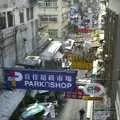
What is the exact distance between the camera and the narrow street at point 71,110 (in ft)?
68.2

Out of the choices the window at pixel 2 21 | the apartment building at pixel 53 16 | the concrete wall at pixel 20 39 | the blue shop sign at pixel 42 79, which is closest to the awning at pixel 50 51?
the concrete wall at pixel 20 39

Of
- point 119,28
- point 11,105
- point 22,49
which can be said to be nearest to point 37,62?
point 22,49

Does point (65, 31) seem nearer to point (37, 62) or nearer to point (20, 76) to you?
point (37, 62)

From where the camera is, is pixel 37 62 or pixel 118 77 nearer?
pixel 118 77

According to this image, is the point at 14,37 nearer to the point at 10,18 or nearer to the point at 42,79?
the point at 10,18

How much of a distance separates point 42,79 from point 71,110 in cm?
933

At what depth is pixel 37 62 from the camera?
1023 inches

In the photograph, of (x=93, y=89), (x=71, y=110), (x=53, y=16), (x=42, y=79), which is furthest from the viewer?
(x=53, y=16)

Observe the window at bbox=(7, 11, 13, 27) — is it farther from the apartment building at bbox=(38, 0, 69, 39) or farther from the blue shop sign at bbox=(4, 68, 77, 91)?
the apartment building at bbox=(38, 0, 69, 39)

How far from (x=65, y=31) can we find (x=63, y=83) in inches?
1393

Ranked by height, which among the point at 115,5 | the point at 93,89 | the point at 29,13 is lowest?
the point at 93,89

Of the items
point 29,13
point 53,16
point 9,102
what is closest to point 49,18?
point 53,16

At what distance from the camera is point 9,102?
1823 cm

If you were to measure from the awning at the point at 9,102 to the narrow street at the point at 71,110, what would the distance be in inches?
106
